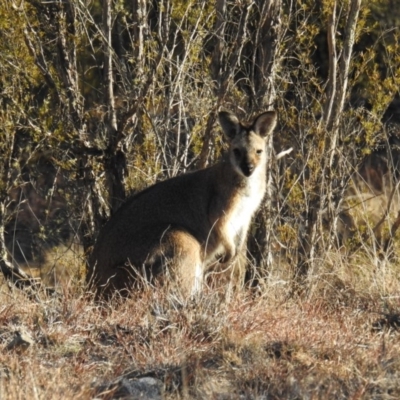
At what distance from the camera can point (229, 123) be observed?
27.9 ft

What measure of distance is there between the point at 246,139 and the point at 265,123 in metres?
0.22

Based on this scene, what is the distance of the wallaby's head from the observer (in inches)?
334

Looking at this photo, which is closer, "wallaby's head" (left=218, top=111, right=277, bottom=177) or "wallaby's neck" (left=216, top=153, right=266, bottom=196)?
"wallaby's head" (left=218, top=111, right=277, bottom=177)

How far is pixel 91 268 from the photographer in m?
8.41

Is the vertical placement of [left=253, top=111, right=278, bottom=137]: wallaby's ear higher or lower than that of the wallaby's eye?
higher

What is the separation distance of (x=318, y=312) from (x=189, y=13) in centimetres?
404

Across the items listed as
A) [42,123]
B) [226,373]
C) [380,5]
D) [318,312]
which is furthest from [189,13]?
[380,5]

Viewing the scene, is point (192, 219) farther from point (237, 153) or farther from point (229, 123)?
point (229, 123)

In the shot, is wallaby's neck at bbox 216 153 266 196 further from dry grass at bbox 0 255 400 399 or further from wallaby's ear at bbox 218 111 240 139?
dry grass at bbox 0 255 400 399

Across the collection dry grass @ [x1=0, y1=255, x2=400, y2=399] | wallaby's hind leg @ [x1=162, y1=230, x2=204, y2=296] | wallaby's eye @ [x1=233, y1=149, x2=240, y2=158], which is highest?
wallaby's eye @ [x1=233, y1=149, x2=240, y2=158]

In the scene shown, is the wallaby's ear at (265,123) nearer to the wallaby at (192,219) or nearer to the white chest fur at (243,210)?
the wallaby at (192,219)

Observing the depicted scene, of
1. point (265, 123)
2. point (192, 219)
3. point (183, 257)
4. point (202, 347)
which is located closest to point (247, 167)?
point (265, 123)

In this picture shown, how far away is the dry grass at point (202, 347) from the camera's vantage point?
5195 mm

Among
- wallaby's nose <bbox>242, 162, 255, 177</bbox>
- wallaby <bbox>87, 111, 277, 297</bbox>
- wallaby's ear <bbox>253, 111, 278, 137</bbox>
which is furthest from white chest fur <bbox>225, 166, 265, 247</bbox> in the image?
wallaby's ear <bbox>253, 111, 278, 137</bbox>
